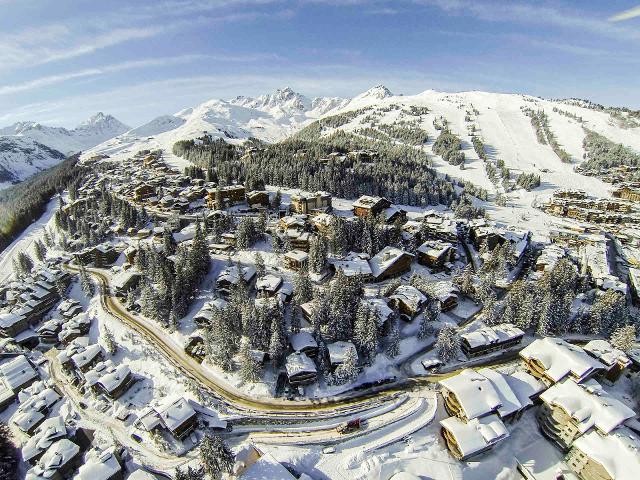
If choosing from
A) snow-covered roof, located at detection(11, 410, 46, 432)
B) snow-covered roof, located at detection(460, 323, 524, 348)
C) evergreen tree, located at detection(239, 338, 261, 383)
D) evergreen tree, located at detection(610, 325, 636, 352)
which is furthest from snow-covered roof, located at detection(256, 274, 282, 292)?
evergreen tree, located at detection(610, 325, 636, 352)

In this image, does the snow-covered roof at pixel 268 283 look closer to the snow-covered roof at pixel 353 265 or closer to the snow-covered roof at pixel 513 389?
the snow-covered roof at pixel 353 265

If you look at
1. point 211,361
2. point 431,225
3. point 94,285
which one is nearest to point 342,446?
point 211,361

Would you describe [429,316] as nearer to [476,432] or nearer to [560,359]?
[560,359]

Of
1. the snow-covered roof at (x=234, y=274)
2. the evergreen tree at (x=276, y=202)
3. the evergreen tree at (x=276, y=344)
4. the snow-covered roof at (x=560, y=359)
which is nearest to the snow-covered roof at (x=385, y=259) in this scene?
the snow-covered roof at (x=234, y=274)

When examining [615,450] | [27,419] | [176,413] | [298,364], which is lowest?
[27,419]

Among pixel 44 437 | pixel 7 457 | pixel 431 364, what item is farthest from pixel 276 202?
pixel 7 457

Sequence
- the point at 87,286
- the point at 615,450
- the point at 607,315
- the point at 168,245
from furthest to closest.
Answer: the point at 168,245 → the point at 87,286 → the point at 607,315 → the point at 615,450
